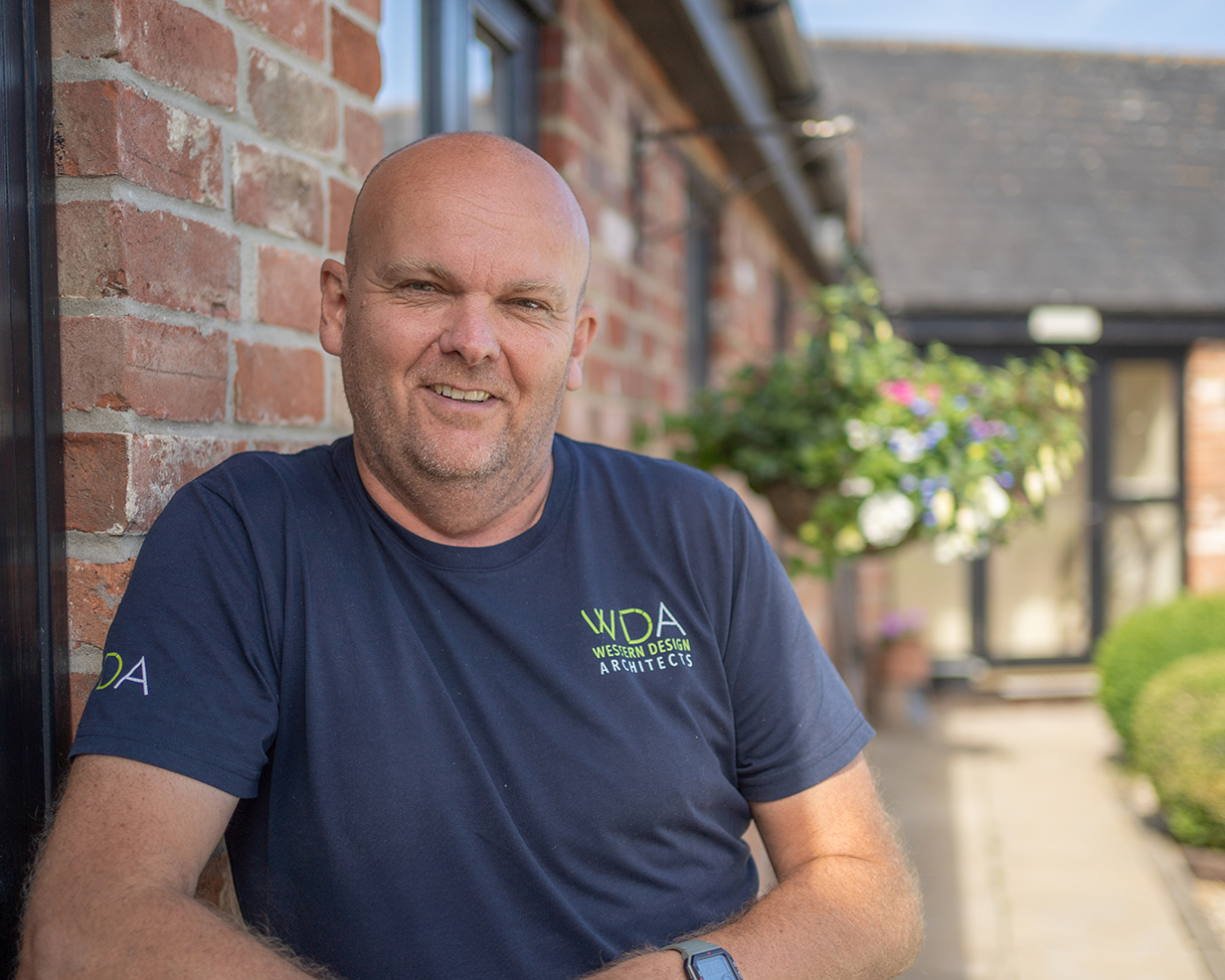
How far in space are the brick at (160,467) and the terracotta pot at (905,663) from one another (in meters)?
7.17

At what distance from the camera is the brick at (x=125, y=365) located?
48.7 inches

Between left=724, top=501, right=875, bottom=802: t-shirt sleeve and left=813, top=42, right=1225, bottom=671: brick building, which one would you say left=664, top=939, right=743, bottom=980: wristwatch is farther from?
left=813, top=42, right=1225, bottom=671: brick building

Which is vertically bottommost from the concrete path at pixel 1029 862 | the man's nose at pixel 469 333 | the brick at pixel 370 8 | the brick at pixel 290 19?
the concrete path at pixel 1029 862

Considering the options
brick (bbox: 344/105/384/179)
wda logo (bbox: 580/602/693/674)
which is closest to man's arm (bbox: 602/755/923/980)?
wda logo (bbox: 580/602/693/674)

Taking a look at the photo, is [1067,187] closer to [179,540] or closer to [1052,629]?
[1052,629]

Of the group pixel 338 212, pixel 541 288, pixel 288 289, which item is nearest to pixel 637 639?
pixel 541 288

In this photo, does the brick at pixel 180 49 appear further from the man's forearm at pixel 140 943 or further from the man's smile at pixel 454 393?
Result: the man's forearm at pixel 140 943

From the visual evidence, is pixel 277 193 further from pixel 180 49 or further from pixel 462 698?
pixel 462 698

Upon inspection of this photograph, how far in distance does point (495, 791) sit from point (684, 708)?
27 centimetres

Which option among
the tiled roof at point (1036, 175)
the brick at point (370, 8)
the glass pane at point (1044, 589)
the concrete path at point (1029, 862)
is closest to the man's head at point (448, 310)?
the brick at point (370, 8)

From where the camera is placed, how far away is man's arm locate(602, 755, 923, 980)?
49.1 inches

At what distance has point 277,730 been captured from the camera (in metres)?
1.20

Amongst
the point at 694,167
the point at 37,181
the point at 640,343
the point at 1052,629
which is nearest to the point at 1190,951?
the point at 640,343

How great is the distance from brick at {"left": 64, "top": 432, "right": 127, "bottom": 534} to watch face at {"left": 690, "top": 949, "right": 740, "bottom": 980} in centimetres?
80
